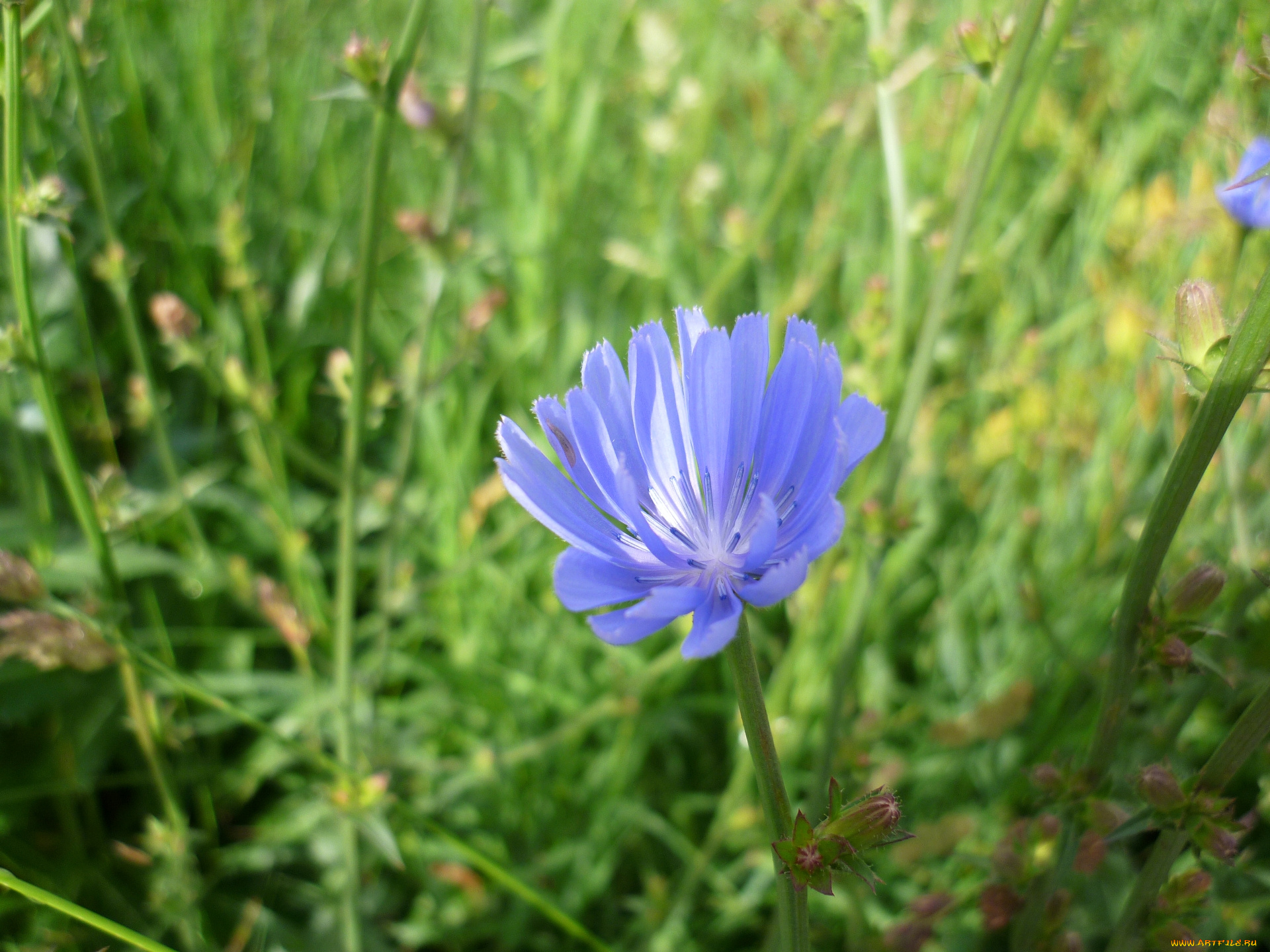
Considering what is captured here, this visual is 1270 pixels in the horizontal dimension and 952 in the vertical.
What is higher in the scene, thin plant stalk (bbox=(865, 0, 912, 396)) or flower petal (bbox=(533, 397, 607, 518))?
thin plant stalk (bbox=(865, 0, 912, 396))

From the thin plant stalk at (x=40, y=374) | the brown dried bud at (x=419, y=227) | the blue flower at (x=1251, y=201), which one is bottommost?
the thin plant stalk at (x=40, y=374)

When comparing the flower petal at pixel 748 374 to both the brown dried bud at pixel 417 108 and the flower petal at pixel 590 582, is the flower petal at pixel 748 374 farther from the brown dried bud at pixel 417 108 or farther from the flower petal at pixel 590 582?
the brown dried bud at pixel 417 108

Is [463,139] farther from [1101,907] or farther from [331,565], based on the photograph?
[1101,907]

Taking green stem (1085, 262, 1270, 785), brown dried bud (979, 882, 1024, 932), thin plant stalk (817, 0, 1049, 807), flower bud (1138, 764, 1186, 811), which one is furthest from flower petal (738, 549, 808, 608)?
brown dried bud (979, 882, 1024, 932)

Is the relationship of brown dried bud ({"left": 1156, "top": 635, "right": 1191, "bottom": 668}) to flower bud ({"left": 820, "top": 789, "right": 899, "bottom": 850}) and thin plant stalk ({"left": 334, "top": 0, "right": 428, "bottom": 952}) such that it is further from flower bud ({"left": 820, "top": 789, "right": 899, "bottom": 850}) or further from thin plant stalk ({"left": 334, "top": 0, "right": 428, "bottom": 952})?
thin plant stalk ({"left": 334, "top": 0, "right": 428, "bottom": 952})

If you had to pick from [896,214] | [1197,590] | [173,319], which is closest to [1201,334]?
[1197,590]

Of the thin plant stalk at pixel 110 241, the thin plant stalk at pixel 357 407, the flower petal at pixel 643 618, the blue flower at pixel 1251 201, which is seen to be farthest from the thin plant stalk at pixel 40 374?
the blue flower at pixel 1251 201
